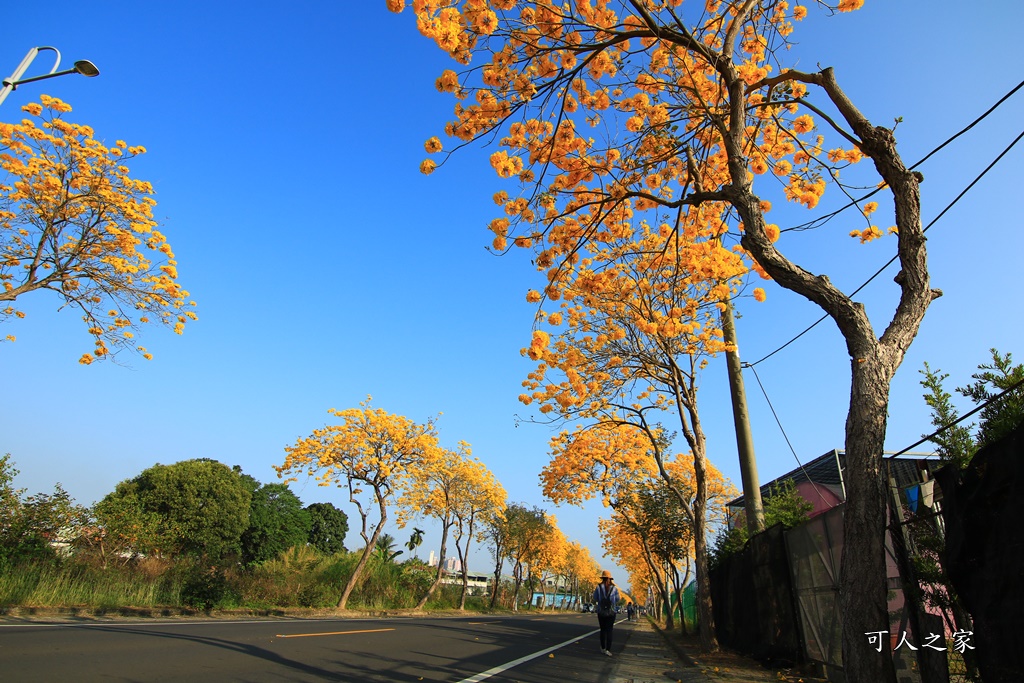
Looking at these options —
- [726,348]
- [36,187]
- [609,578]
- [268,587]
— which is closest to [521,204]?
[726,348]

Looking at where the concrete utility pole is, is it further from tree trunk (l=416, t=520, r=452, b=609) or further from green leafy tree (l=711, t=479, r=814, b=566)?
tree trunk (l=416, t=520, r=452, b=609)

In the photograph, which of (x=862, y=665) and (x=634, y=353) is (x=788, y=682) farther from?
(x=634, y=353)

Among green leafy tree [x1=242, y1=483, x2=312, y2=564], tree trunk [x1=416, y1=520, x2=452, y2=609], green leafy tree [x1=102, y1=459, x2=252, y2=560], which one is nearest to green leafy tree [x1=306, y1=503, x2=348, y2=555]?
green leafy tree [x1=242, y1=483, x2=312, y2=564]

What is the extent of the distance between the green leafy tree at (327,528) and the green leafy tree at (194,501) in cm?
2389

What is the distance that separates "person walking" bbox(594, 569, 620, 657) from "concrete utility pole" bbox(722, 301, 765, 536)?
10.3ft

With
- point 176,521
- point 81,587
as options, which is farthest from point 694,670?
point 176,521

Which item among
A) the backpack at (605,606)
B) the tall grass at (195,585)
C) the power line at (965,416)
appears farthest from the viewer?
the tall grass at (195,585)

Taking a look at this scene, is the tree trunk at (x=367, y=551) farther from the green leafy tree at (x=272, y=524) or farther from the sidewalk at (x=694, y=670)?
the green leafy tree at (x=272, y=524)

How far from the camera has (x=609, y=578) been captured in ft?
37.9

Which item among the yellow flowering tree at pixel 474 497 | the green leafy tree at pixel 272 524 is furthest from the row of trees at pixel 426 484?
the green leafy tree at pixel 272 524

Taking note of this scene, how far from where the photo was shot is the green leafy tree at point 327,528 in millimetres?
61219

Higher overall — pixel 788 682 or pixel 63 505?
pixel 63 505

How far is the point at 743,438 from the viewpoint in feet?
34.4

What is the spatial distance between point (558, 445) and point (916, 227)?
13.6m
